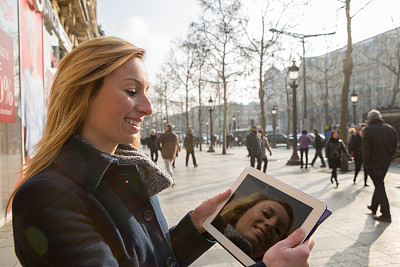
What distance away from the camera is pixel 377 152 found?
6492 mm

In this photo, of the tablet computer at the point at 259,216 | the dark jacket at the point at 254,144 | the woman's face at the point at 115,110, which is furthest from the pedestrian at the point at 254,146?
the woman's face at the point at 115,110

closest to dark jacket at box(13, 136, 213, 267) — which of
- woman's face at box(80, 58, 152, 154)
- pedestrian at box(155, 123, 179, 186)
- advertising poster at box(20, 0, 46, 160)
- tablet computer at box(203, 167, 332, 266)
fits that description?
woman's face at box(80, 58, 152, 154)

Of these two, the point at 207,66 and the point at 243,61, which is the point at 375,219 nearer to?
the point at 243,61

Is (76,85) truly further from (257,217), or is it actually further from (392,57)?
(392,57)

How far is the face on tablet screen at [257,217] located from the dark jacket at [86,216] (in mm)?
296

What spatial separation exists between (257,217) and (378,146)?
6094 millimetres

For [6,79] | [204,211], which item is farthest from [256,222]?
[6,79]

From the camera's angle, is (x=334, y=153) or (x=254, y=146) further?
(x=254, y=146)

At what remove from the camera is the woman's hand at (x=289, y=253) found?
110 centimetres

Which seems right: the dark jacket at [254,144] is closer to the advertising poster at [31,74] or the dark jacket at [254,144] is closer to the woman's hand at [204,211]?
the advertising poster at [31,74]

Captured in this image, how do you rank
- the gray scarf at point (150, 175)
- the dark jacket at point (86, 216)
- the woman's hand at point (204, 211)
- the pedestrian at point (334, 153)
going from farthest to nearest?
the pedestrian at point (334, 153) < the woman's hand at point (204, 211) < the gray scarf at point (150, 175) < the dark jacket at point (86, 216)

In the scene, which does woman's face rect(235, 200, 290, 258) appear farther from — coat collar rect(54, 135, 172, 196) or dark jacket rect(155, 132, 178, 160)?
dark jacket rect(155, 132, 178, 160)

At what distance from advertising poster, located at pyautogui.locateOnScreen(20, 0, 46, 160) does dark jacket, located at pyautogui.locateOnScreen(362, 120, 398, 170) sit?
21.2ft

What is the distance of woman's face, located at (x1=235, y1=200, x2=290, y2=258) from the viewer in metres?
1.25
